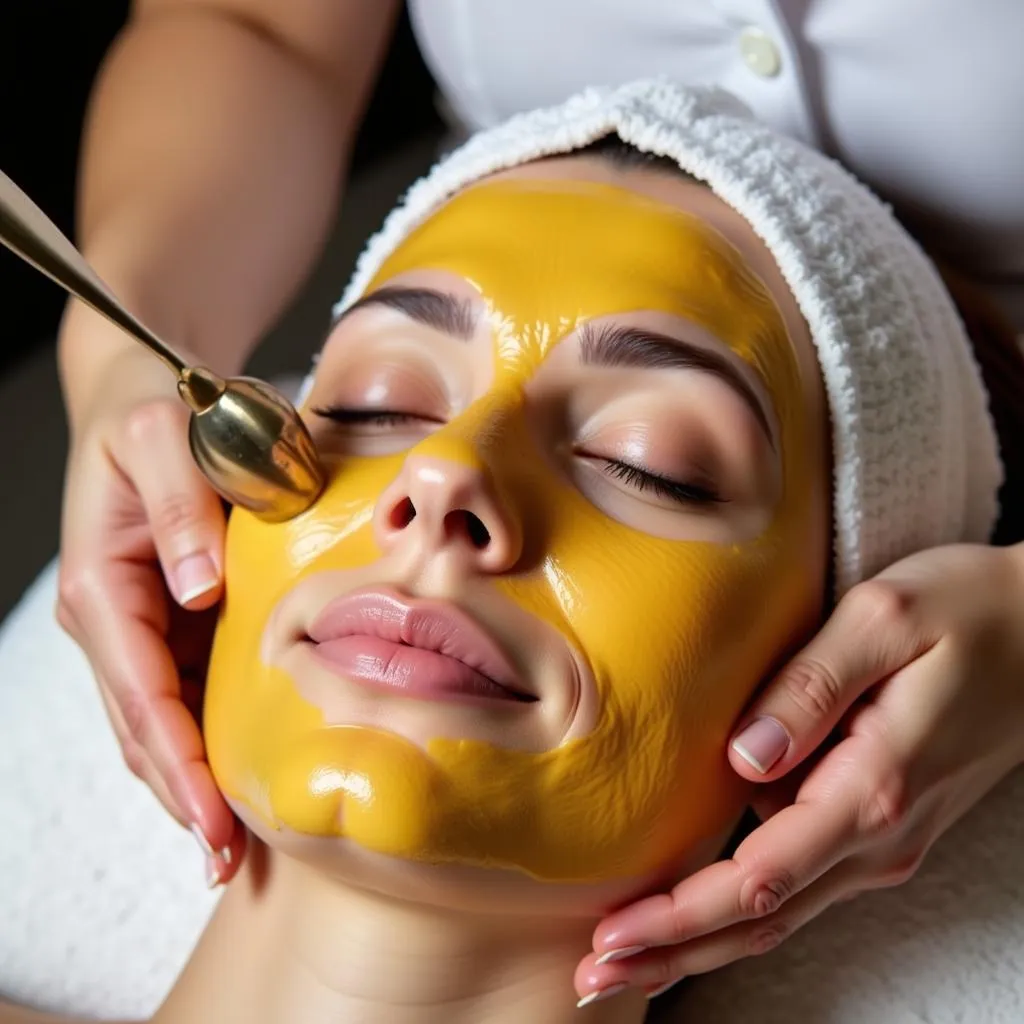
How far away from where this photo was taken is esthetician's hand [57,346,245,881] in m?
0.82

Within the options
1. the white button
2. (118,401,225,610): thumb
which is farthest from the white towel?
the white button

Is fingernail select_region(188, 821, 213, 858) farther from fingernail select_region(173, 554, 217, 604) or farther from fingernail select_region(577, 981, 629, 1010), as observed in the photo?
fingernail select_region(577, 981, 629, 1010)

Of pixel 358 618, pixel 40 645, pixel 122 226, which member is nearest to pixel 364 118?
pixel 122 226

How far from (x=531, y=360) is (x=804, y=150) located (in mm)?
318

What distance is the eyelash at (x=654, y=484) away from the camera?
0.75 m

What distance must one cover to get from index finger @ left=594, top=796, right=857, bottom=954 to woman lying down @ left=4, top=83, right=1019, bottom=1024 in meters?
0.02

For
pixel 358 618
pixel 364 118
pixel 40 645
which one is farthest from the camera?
pixel 364 118

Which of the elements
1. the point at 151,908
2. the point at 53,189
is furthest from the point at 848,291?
the point at 53,189

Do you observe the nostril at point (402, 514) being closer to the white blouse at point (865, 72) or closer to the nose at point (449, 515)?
the nose at point (449, 515)

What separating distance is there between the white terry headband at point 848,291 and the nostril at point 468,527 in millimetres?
266

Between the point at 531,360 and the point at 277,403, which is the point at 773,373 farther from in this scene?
the point at 277,403

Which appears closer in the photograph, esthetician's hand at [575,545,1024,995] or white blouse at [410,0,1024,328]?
esthetician's hand at [575,545,1024,995]

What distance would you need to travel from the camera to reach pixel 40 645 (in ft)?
4.06

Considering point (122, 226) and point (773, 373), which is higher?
point (773, 373)
